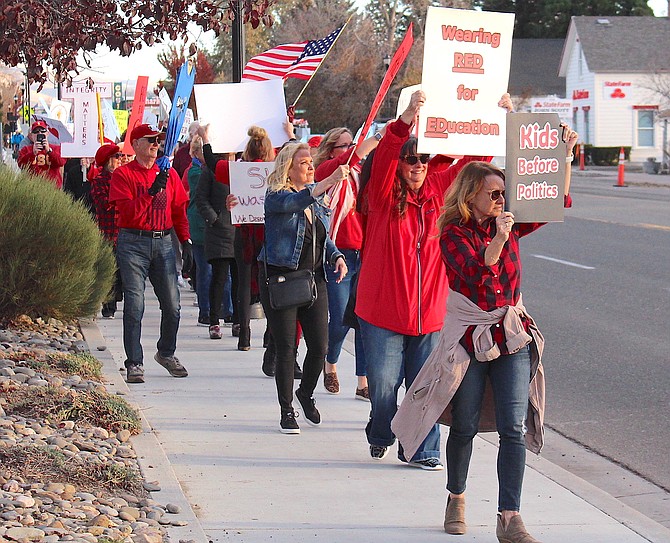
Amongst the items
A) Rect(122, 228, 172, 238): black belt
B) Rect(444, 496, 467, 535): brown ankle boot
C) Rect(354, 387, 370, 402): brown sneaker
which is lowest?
Rect(354, 387, 370, 402): brown sneaker

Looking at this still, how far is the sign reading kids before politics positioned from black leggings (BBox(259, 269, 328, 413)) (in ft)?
6.05

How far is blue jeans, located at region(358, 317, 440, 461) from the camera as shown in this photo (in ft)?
20.9

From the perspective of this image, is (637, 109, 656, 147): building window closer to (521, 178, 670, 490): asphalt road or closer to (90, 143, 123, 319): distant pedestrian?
(521, 178, 670, 490): asphalt road

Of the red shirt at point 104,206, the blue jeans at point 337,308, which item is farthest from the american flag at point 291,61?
the blue jeans at point 337,308

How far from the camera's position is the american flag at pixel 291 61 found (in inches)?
447

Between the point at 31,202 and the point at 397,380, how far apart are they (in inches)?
201

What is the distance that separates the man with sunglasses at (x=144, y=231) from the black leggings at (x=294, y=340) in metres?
1.62

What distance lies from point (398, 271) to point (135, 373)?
130 inches

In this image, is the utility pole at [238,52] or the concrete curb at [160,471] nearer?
the concrete curb at [160,471]

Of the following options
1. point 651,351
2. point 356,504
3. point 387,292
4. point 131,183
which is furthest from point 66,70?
point 651,351

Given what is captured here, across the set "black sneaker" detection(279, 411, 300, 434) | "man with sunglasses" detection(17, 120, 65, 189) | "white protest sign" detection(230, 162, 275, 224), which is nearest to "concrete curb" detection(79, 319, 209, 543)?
"black sneaker" detection(279, 411, 300, 434)

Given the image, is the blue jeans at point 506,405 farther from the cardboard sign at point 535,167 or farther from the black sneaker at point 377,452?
the black sneaker at point 377,452

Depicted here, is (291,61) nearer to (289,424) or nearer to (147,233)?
(147,233)

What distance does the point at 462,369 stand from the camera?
523cm
